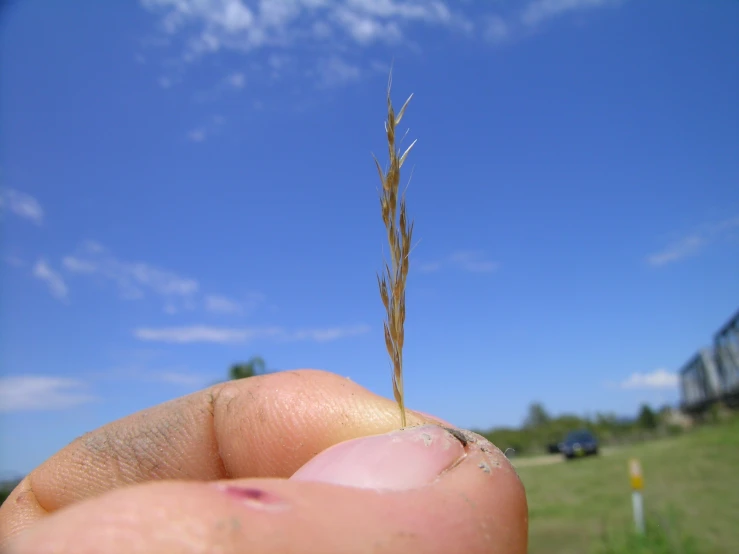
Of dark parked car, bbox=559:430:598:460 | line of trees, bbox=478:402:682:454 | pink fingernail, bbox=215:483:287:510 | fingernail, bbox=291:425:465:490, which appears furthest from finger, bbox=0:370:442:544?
line of trees, bbox=478:402:682:454

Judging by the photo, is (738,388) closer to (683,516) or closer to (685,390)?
(685,390)

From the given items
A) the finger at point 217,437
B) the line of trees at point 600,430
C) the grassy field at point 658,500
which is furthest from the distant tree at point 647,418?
the finger at point 217,437

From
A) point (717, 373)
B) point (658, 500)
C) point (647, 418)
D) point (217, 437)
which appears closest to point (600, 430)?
point (647, 418)

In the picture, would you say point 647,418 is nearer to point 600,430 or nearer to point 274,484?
point 600,430

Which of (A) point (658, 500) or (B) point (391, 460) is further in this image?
(A) point (658, 500)

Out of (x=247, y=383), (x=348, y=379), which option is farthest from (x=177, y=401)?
(x=348, y=379)

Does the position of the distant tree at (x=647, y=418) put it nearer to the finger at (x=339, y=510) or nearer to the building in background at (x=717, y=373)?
the building in background at (x=717, y=373)
